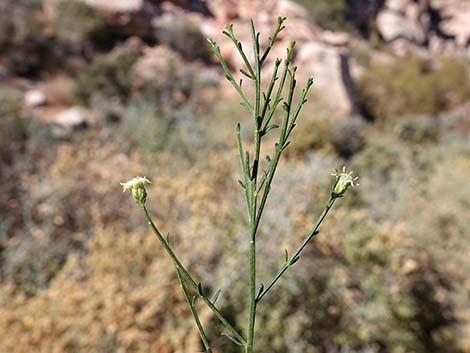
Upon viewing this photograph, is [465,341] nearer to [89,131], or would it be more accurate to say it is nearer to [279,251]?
[279,251]

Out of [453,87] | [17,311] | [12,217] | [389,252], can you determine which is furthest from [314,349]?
[453,87]

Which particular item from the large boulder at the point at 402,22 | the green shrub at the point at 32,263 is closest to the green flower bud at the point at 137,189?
the green shrub at the point at 32,263

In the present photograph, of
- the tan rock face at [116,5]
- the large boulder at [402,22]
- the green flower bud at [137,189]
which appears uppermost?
the green flower bud at [137,189]

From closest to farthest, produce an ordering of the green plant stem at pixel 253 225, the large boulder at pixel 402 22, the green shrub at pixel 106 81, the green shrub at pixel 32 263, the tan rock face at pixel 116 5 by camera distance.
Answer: the green plant stem at pixel 253 225, the green shrub at pixel 32 263, the green shrub at pixel 106 81, the tan rock face at pixel 116 5, the large boulder at pixel 402 22

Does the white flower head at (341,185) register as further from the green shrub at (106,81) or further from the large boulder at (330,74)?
the large boulder at (330,74)

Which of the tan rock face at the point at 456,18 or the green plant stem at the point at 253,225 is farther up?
the green plant stem at the point at 253,225

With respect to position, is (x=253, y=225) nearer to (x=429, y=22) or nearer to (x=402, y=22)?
(x=402, y=22)

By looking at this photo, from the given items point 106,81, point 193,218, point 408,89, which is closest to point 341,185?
point 193,218
